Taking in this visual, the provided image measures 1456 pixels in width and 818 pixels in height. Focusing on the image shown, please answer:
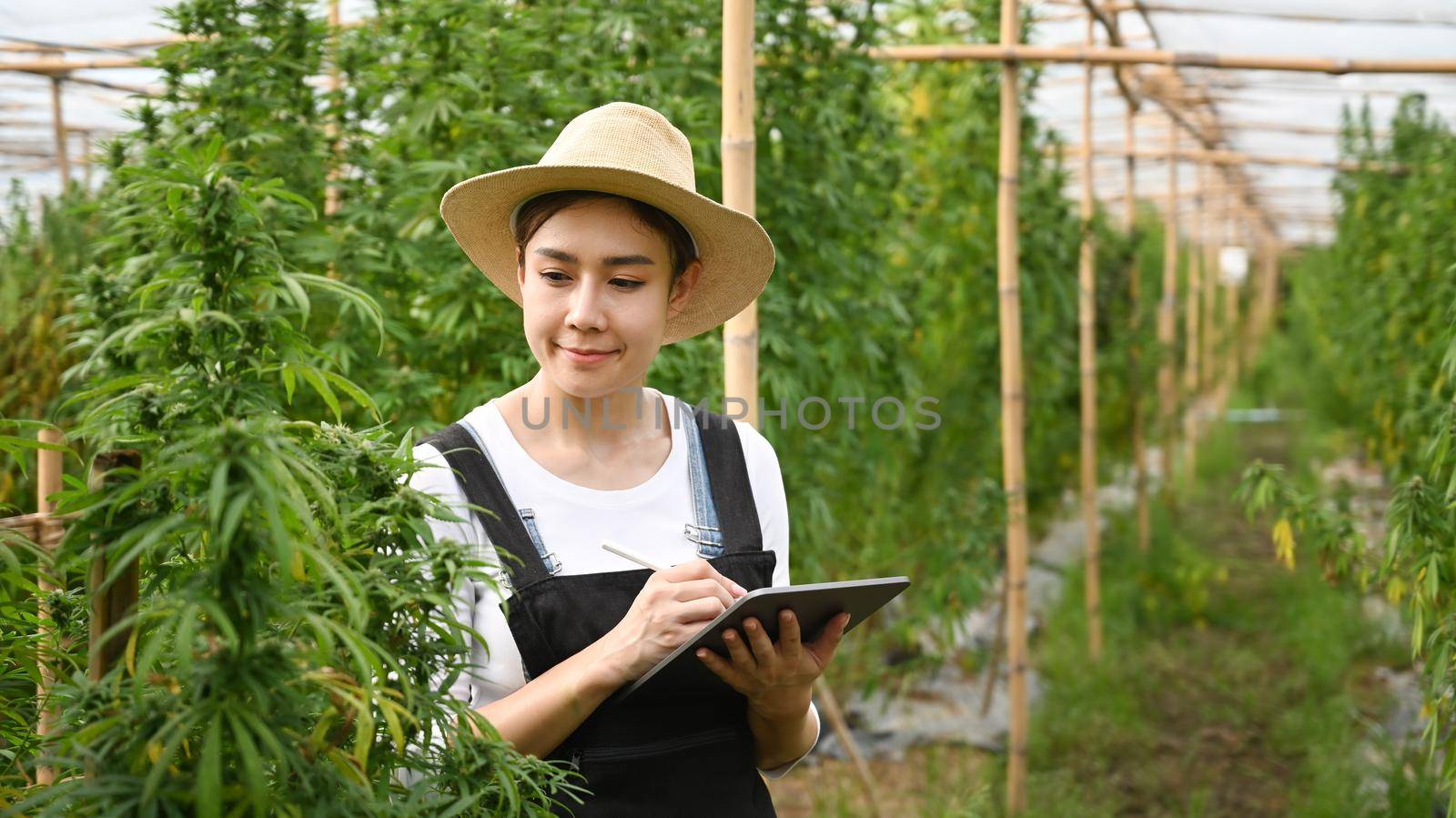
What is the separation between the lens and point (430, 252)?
283cm

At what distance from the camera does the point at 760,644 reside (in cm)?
140

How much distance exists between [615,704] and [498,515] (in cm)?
28

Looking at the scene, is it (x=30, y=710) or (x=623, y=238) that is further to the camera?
(x=623, y=238)

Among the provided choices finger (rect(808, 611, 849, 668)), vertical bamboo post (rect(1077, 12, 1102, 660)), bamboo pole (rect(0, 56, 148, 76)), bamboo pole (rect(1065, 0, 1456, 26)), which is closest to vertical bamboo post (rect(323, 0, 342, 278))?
finger (rect(808, 611, 849, 668))

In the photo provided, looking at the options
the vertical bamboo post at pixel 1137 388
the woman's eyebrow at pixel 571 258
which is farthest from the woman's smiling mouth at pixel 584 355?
the vertical bamboo post at pixel 1137 388

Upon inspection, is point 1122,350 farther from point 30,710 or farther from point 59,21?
point 30,710

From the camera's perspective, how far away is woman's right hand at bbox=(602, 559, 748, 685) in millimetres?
1391

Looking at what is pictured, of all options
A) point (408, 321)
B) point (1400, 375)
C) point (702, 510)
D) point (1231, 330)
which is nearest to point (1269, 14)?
point (1400, 375)

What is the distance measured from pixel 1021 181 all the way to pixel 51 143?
29.3ft

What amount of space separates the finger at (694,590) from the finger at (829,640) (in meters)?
0.14

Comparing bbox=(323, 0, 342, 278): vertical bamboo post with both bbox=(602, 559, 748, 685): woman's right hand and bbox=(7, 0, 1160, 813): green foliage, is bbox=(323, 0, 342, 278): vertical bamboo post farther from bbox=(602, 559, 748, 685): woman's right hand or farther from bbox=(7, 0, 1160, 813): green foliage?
bbox=(602, 559, 748, 685): woman's right hand

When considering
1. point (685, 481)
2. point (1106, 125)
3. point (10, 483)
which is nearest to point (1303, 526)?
point (685, 481)

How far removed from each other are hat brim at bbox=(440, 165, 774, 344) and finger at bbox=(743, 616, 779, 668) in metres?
0.58

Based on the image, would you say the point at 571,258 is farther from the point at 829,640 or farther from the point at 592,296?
the point at 829,640
